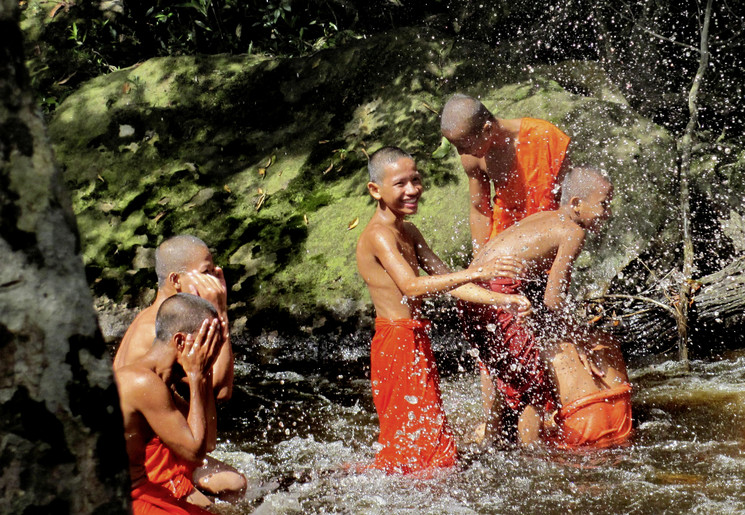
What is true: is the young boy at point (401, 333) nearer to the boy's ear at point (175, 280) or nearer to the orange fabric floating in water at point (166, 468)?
the boy's ear at point (175, 280)

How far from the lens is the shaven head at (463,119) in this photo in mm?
5500

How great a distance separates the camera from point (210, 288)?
14.7 ft

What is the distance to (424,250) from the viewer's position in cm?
514

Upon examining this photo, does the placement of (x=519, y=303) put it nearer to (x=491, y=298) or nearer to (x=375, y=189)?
(x=491, y=298)

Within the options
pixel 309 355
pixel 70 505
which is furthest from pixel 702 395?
pixel 70 505

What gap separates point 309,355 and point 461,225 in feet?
5.99

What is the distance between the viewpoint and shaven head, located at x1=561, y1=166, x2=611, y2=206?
5.08 m

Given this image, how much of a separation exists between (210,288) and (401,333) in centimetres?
113

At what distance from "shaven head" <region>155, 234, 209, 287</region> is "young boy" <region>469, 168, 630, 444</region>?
1.78 m

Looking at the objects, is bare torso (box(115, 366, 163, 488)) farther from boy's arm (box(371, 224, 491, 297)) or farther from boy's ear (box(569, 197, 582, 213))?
boy's ear (box(569, 197, 582, 213))

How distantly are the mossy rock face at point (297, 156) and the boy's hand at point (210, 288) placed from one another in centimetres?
298

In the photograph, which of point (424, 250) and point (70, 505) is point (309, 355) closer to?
point (424, 250)

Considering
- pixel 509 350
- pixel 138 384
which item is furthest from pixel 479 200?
pixel 138 384

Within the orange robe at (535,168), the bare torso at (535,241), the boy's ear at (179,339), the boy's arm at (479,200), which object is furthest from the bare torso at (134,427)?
the orange robe at (535,168)
